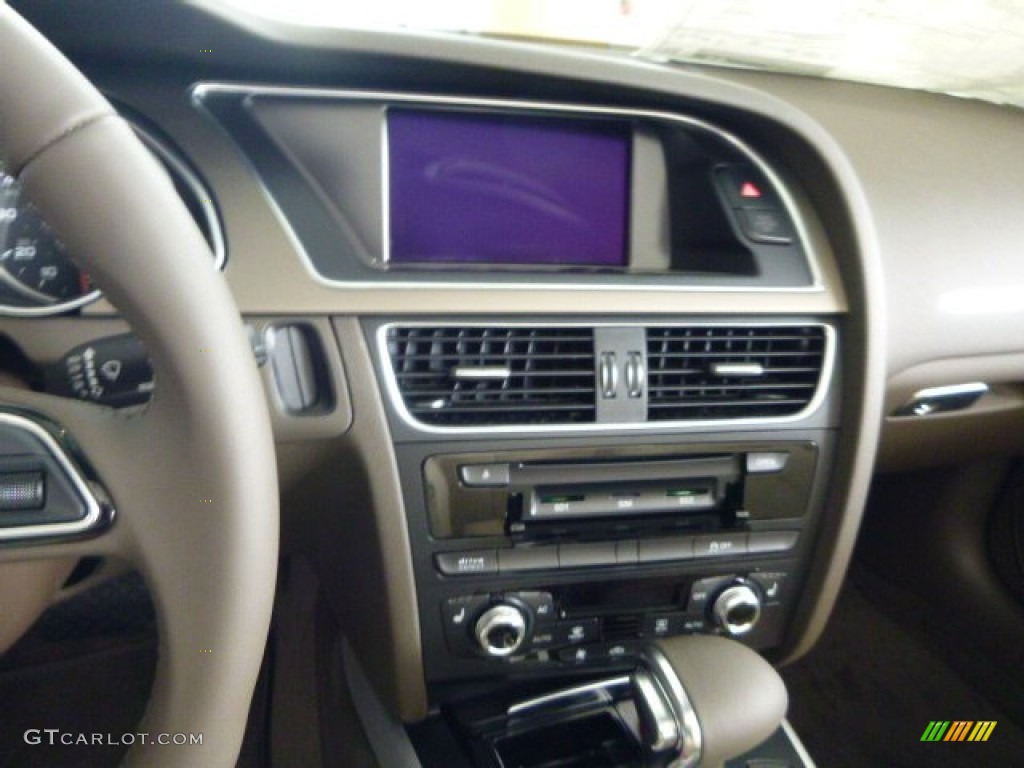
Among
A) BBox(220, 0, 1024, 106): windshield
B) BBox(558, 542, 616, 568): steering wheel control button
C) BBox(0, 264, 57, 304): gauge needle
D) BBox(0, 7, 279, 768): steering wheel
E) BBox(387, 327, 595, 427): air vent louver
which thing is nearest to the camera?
BBox(0, 7, 279, 768): steering wheel

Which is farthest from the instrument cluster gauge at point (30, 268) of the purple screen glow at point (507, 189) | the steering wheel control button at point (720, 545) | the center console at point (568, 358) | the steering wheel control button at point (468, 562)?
the steering wheel control button at point (720, 545)

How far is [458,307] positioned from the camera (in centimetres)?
79

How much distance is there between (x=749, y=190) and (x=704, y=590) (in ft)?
1.36

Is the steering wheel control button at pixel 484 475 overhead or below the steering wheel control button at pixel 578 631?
overhead

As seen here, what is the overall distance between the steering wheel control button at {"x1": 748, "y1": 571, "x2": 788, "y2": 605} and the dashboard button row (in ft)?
0.09

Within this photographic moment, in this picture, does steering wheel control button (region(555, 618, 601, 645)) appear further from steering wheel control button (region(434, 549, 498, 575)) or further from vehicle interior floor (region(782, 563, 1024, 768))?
vehicle interior floor (region(782, 563, 1024, 768))

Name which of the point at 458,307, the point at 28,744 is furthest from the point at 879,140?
the point at 28,744

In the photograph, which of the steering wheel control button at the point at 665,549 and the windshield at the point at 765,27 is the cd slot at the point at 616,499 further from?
the windshield at the point at 765,27

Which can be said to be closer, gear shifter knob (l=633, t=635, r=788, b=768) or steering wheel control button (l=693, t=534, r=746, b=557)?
gear shifter knob (l=633, t=635, r=788, b=768)

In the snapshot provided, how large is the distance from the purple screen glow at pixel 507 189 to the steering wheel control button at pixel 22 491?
1.28ft

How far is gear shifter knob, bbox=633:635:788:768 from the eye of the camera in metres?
0.75

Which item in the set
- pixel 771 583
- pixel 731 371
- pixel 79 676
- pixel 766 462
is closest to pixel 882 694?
pixel 771 583

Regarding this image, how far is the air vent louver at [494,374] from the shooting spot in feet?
2.62

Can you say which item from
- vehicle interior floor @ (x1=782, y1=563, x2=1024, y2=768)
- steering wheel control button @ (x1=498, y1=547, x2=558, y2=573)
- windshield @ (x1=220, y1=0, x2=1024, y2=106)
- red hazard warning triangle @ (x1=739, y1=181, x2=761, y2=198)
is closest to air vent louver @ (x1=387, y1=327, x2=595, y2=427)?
steering wheel control button @ (x1=498, y1=547, x2=558, y2=573)
